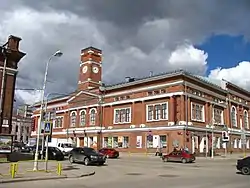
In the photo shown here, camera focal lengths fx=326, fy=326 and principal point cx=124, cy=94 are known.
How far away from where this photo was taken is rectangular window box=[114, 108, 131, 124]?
59.7 metres

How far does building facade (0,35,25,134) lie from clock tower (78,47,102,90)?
37238 millimetres

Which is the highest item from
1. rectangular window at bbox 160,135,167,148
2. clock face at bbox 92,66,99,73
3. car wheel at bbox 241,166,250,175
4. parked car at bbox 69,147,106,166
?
clock face at bbox 92,66,99,73

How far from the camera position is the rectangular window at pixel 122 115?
59716 mm

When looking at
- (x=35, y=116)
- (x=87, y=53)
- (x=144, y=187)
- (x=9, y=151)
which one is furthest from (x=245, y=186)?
(x=35, y=116)

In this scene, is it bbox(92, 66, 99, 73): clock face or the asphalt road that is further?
bbox(92, 66, 99, 73): clock face

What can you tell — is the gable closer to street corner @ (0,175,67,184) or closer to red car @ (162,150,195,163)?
red car @ (162,150,195,163)

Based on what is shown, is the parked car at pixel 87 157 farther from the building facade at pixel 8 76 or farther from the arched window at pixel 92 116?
the arched window at pixel 92 116

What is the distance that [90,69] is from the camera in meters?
72.0

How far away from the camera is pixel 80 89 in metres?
72.9

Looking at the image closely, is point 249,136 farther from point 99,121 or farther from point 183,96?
point 99,121

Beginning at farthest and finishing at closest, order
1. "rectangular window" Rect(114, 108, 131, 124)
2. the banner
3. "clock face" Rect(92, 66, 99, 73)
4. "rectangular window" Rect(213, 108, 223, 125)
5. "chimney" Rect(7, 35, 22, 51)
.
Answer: "clock face" Rect(92, 66, 99, 73), "rectangular window" Rect(114, 108, 131, 124), "rectangular window" Rect(213, 108, 223, 125), the banner, "chimney" Rect(7, 35, 22, 51)

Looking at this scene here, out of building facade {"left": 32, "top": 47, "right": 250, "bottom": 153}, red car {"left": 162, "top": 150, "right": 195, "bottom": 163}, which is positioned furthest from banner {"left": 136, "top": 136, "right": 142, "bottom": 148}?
red car {"left": 162, "top": 150, "right": 195, "bottom": 163}

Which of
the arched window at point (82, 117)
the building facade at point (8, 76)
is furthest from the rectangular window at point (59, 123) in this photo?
the building facade at point (8, 76)

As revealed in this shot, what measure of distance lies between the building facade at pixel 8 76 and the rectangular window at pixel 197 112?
30084mm
